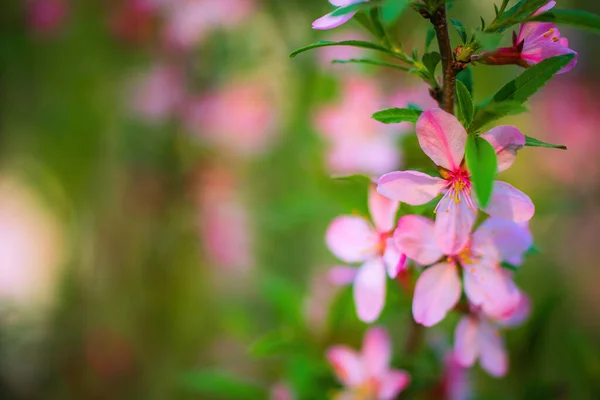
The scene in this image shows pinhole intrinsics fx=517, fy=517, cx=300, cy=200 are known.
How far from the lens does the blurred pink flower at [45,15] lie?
1.19 meters

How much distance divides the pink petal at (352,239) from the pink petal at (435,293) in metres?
0.07

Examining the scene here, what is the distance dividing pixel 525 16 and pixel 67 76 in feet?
4.53

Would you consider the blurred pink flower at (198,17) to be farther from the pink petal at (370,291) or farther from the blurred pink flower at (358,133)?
the pink petal at (370,291)

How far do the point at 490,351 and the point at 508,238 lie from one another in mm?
116

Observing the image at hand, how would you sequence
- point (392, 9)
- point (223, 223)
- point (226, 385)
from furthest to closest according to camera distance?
point (223, 223) < point (226, 385) < point (392, 9)

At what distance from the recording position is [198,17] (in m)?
1.05

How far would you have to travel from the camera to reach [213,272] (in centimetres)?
137

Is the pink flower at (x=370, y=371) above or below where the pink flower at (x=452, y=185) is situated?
below

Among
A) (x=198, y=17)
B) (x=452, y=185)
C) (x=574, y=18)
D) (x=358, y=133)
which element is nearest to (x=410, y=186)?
(x=452, y=185)

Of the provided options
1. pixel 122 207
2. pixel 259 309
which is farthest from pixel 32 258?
pixel 259 309

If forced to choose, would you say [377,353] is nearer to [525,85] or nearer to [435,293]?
[435,293]

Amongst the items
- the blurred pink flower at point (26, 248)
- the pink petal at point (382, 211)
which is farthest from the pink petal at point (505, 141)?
the blurred pink flower at point (26, 248)

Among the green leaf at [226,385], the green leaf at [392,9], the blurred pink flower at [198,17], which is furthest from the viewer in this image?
the blurred pink flower at [198,17]

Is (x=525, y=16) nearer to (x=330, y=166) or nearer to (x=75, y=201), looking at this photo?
(x=330, y=166)
